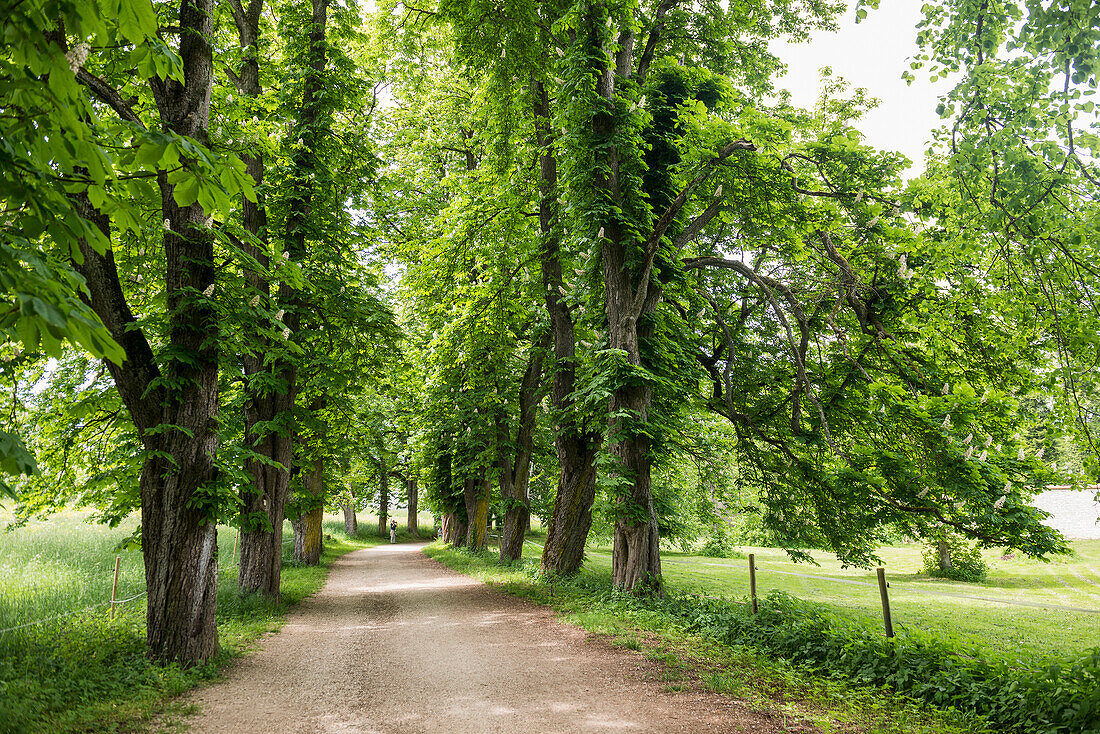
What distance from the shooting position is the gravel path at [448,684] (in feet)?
17.4

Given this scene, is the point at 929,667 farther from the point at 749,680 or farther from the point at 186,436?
the point at 186,436

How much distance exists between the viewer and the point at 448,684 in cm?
659

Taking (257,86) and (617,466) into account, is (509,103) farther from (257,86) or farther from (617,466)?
(617,466)

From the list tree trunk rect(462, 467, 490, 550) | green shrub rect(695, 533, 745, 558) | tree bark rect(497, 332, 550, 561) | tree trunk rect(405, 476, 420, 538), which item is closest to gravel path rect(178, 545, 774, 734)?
tree bark rect(497, 332, 550, 561)

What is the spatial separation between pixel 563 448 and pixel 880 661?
7555mm

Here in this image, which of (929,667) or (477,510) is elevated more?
(477,510)

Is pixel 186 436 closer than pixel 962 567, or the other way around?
pixel 186 436

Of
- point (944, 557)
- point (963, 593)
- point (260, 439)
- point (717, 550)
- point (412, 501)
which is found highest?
point (260, 439)

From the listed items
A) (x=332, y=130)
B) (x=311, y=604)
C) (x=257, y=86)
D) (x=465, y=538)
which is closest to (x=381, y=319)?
(x=332, y=130)

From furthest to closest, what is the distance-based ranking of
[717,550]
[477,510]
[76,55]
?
[717,550] < [477,510] < [76,55]

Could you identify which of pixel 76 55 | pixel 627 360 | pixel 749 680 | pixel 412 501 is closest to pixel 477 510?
pixel 627 360

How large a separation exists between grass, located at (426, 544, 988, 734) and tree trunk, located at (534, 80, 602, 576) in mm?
2198

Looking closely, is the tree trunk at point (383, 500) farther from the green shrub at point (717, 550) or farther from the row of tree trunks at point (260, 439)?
the row of tree trunks at point (260, 439)

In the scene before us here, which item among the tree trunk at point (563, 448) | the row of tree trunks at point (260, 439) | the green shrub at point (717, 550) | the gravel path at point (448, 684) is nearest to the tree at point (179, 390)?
the gravel path at point (448, 684)
